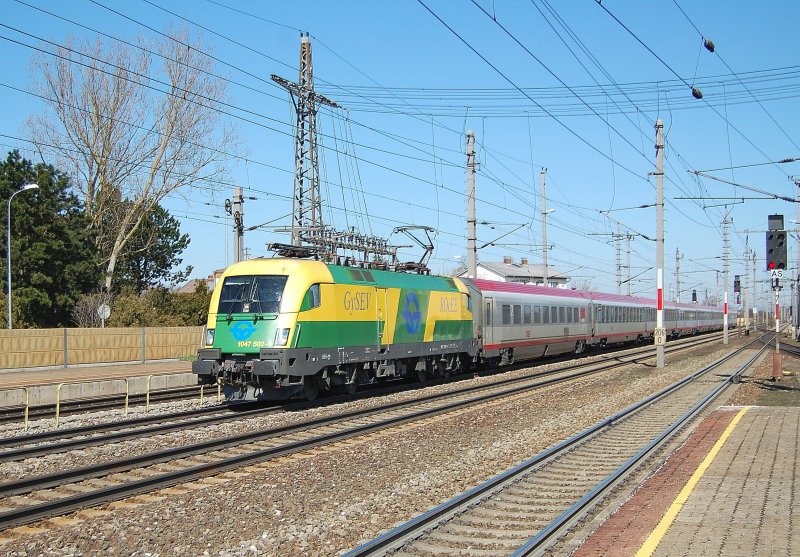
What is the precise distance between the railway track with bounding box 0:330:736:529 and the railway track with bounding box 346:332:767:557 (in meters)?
3.73

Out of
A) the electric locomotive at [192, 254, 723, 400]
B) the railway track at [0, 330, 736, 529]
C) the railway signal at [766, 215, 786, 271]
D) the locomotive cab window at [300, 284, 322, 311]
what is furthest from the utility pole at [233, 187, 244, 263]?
the railway signal at [766, 215, 786, 271]

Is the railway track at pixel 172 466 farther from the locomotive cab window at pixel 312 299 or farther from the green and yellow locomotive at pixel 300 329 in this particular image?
the locomotive cab window at pixel 312 299

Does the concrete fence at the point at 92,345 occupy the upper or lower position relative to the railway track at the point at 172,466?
upper

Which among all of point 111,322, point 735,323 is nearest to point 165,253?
point 111,322

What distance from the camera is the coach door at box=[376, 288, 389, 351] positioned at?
2070 centimetres

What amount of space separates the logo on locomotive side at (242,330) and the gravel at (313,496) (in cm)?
192

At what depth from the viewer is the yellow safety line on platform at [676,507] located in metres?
7.26

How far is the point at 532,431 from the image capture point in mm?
15242

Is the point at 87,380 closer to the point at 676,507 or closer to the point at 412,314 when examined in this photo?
the point at 412,314

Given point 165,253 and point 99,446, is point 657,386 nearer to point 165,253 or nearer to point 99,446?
point 99,446

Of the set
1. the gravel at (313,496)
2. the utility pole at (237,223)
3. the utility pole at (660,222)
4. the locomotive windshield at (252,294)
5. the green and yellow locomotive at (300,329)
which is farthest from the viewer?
the utility pole at (660,222)

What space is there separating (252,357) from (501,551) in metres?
10.4

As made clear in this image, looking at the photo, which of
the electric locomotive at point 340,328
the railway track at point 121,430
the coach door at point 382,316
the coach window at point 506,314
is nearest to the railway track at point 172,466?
the railway track at point 121,430

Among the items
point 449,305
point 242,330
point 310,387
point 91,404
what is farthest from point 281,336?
point 449,305
